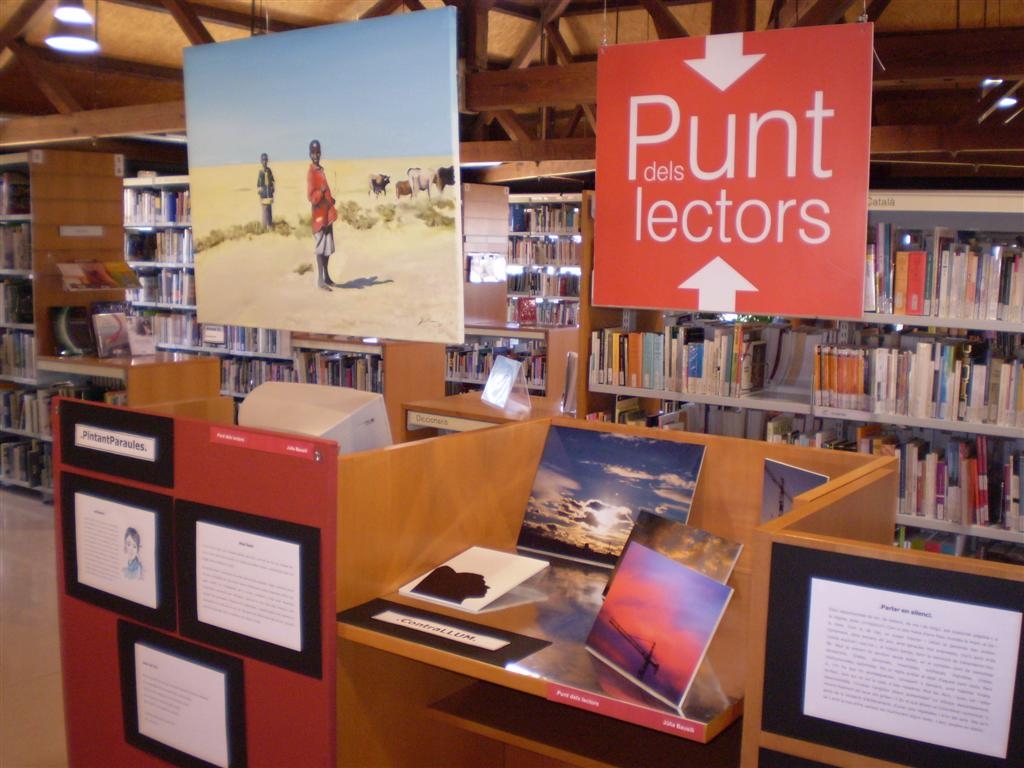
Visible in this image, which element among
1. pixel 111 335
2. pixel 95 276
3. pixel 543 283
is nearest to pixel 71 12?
pixel 111 335

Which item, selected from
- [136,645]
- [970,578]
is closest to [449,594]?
[136,645]

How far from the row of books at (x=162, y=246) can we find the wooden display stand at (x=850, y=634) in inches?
322

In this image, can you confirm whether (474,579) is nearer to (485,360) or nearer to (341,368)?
(341,368)

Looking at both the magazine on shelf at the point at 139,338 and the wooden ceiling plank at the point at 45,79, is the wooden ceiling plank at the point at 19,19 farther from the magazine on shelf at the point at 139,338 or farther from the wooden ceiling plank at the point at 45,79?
the magazine on shelf at the point at 139,338

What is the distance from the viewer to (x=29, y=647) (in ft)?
13.9

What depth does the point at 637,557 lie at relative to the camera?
1.86m

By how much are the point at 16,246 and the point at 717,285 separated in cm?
633

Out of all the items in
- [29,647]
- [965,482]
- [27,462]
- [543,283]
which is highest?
[543,283]

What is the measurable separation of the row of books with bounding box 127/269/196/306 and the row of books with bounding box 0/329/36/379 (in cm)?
209

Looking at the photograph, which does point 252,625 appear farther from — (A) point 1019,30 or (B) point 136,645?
(A) point 1019,30

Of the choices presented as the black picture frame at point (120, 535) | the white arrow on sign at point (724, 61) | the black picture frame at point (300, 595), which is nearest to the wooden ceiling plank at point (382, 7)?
the black picture frame at point (120, 535)

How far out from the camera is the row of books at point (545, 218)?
10.6 meters

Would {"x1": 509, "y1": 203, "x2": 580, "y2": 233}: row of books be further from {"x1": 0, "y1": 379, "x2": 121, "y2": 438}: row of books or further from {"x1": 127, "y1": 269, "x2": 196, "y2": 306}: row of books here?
{"x1": 0, "y1": 379, "x2": 121, "y2": 438}: row of books

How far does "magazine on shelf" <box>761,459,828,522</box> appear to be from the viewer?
222 cm
